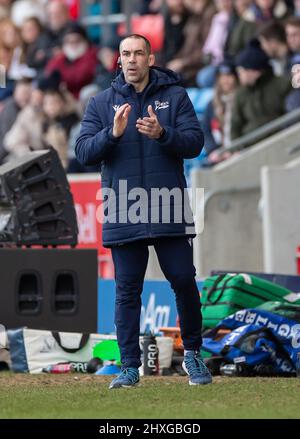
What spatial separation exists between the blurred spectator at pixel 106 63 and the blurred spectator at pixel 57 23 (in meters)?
1.71

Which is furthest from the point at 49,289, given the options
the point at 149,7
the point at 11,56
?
the point at 11,56

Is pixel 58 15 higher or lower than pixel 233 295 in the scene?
higher

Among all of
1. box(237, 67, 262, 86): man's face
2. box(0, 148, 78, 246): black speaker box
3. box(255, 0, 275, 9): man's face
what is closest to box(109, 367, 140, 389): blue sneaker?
box(0, 148, 78, 246): black speaker box

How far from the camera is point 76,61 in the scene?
21.4 metres

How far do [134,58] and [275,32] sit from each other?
28.8 ft

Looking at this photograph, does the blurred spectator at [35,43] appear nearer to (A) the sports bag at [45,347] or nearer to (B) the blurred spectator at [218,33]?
(B) the blurred spectator at [218,33]

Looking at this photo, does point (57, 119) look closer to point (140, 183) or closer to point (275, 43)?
point (275, 43)

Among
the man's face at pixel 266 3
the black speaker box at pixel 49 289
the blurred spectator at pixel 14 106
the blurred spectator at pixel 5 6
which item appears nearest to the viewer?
the black speaker box at pixel 49 289

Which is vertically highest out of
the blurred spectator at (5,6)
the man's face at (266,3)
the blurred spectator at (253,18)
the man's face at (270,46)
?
the blurred spectator at (5,6)

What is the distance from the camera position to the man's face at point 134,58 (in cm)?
858

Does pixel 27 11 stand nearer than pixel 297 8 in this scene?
No

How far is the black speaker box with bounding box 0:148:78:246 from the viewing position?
11.8 m

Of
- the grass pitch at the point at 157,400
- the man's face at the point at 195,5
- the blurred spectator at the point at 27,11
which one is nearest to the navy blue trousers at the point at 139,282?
the grass pitch at the point at 157,400

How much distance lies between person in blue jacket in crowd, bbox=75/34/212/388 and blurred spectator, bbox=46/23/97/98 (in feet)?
40.6
